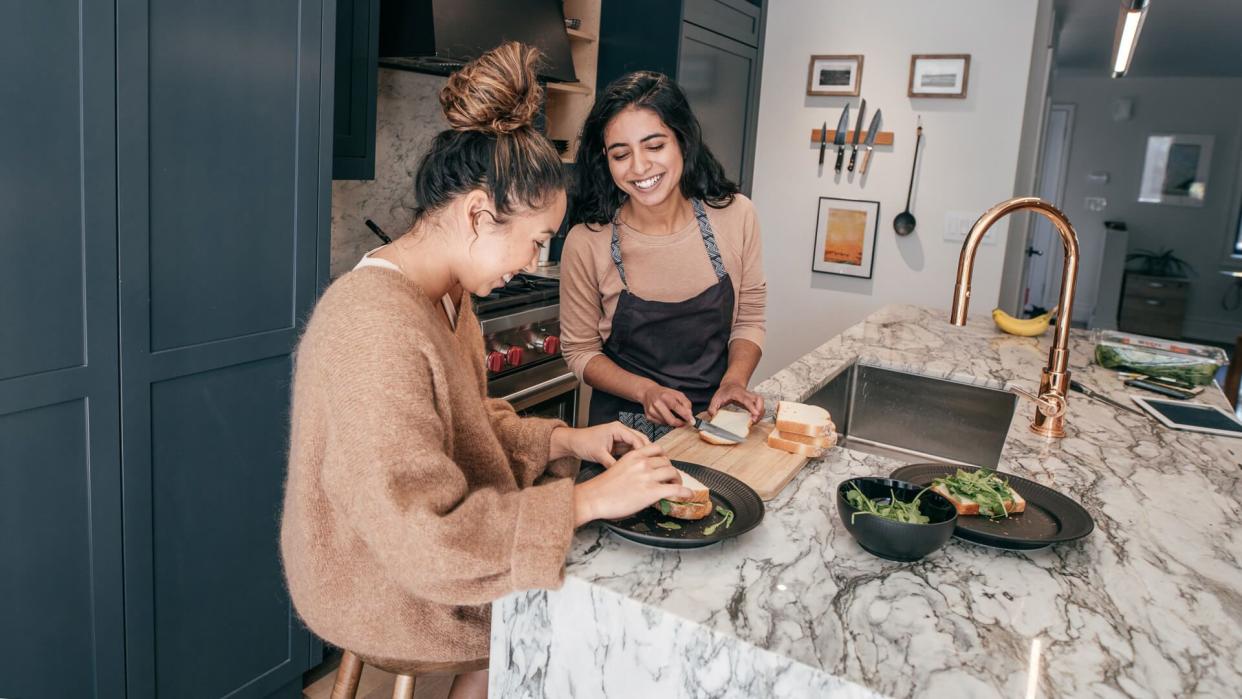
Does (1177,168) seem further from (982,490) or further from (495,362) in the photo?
(982,490)

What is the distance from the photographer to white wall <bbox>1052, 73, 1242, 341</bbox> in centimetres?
951

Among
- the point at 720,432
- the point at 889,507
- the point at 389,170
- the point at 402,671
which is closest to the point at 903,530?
the point at 889,507

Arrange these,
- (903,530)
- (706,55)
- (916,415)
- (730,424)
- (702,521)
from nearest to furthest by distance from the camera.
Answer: (903,530) < (702,521) < (730,424) < (916,415) < (706,55)

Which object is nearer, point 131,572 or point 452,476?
point 452,476

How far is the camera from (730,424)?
67.1 inches

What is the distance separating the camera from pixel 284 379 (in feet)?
6.90

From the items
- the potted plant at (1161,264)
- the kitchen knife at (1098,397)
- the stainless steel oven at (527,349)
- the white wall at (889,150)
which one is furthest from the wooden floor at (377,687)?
the potted plant at (1161,264)

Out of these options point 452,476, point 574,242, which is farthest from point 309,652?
point 452,476

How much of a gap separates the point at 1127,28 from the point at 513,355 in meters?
2.10

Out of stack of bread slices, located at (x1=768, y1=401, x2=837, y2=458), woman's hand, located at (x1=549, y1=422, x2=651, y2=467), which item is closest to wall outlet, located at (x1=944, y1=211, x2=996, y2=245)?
stack of bread slices, located at (x1=768, y1=401, x2=837, y2=458)

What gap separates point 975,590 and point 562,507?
520 millimetres

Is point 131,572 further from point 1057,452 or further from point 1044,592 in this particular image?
point 1057,452

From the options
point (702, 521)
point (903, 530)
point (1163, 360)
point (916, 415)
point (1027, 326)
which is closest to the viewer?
point (903, 530)

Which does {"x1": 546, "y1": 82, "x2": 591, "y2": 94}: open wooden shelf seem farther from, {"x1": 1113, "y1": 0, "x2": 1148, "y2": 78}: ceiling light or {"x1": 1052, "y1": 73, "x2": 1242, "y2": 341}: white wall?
{"x1": 1052, "y1": 73, "x2": 1242, "y2": 341}: white wall
